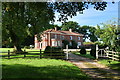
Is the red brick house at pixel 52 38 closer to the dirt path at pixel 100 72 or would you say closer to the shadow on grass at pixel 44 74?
the dirt path at pixel 100 72

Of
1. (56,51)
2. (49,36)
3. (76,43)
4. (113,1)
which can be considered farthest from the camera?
(76,43)

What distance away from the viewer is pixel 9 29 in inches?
1043

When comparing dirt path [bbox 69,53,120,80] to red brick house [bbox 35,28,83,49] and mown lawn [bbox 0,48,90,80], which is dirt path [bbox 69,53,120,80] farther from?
red brick house [bbox 35,28,83,49]

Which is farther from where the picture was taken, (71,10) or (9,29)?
(9,29)

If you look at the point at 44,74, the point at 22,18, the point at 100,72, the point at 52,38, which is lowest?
the point at 100,72

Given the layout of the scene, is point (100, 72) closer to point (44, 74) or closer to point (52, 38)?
point (44, 74)

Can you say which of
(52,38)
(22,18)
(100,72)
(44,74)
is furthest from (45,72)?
(52,38)

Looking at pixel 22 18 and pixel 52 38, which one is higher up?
pixel 22 18

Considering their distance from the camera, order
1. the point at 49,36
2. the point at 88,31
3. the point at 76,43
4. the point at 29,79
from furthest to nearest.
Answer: the point at 88,31 → the point at 76,43 → the point at 49,36 → the point at 29,79

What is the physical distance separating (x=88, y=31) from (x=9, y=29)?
234 ft

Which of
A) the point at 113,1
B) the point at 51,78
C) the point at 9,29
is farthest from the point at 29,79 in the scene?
the point at 9,29

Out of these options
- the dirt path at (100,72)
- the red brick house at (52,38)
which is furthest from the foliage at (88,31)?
the dirt path at (100,72)

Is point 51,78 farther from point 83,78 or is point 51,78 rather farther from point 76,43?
point 76,43

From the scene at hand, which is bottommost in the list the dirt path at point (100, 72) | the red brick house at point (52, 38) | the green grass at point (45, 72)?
the dirt path at point (100, 72)
